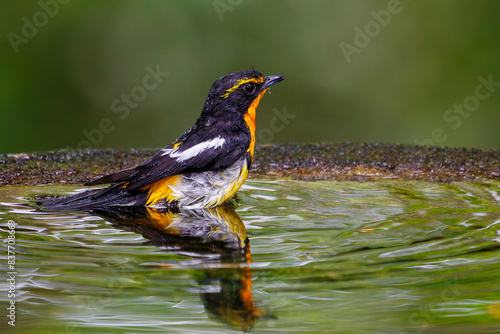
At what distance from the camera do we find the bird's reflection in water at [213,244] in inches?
78.8

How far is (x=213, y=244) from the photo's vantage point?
2811 mm

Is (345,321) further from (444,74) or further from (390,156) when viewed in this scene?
(444,74)

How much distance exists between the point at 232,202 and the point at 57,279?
5.71 ft

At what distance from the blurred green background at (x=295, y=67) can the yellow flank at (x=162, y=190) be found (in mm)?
5594

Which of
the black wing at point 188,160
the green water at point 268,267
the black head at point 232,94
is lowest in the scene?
the green water at point 268,267

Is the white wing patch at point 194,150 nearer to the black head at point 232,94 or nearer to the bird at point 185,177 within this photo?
the bird at point 185,177

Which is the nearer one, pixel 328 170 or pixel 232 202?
pixel 232 202

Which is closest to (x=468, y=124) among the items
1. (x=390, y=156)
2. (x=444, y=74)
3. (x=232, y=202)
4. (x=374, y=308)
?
(x=444, y=74)

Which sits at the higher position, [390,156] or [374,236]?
[390,156]

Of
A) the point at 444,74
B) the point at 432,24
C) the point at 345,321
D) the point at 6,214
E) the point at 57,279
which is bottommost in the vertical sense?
the point at 345,321

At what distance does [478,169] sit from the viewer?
14.4 ft

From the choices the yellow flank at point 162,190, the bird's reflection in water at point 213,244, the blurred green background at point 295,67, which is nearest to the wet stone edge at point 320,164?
the yellow flank at point 162,190

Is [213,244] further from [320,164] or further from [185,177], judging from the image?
[320,164]

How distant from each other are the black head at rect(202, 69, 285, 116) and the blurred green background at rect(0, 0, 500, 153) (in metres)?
5.41
